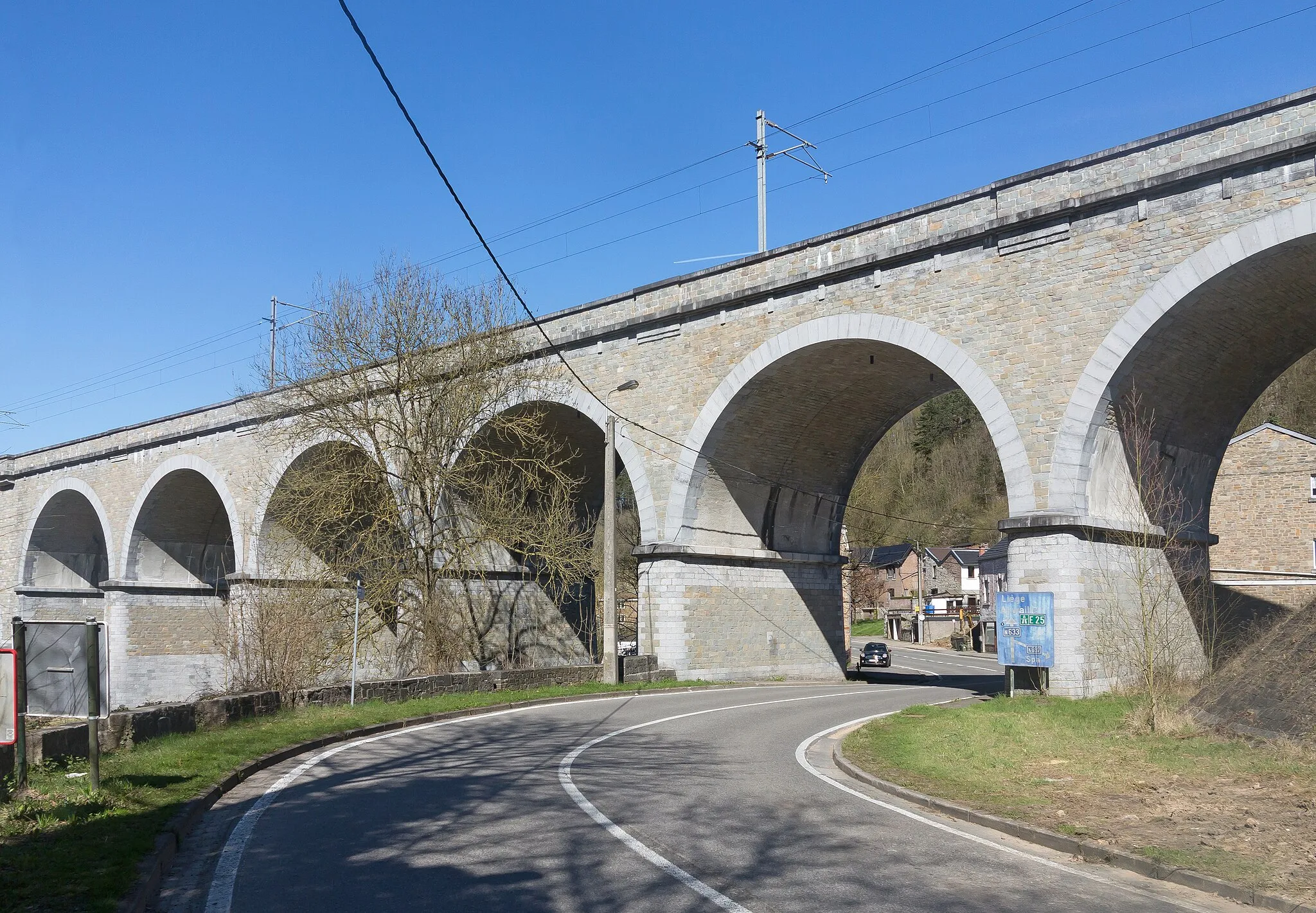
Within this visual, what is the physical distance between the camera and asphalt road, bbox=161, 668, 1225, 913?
5.74m

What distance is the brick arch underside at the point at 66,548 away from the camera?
49062 millimetres

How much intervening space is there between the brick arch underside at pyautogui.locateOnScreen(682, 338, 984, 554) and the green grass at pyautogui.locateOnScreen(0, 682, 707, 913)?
1235cm

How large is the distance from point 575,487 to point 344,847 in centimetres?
2526

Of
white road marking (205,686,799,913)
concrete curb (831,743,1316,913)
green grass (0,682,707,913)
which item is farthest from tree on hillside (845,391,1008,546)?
concrete curb (831,743,1316,913)

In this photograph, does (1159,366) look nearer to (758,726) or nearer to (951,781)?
(758,726)

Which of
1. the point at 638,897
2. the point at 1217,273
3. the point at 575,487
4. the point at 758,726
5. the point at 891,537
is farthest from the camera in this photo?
the point at 891,537

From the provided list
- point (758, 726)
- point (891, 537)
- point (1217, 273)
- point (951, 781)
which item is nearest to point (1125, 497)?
point (1217, 273)

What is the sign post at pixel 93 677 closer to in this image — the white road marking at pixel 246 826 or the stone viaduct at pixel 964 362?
the white road marking at pixel 246 826

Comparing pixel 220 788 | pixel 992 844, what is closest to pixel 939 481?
pixel 220 788

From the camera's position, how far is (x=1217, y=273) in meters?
15.9

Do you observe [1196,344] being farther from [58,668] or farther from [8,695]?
[8,695]

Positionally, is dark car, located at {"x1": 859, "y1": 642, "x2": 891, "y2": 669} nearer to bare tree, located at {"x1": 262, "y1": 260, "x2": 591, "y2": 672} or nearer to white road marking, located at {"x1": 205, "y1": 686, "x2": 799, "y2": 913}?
bare tree, located at {"x1": 262, "y1": 260, "x2": 591, "y2": 672}

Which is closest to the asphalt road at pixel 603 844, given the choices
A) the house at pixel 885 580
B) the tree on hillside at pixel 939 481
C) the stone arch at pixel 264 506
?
the stone arch at pixel 264 506

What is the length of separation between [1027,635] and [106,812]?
45.9 ft
